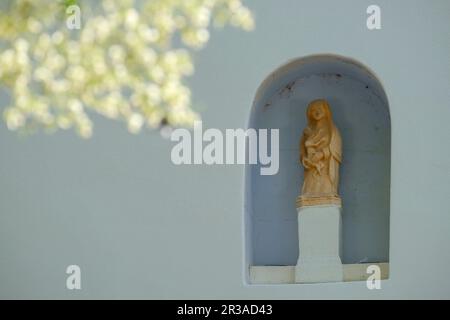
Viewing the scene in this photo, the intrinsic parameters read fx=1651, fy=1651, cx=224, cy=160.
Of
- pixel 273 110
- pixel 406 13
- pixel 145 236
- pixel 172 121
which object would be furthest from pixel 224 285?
pixel 172 121

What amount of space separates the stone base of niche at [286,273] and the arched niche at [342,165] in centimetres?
10

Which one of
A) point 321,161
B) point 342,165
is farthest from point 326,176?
point 342,165

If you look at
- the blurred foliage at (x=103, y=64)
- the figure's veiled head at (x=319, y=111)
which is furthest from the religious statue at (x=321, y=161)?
the blurred foliage at (x=103, y=64)

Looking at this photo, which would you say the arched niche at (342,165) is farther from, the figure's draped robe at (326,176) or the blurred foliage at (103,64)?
the blurred foliage at (103,64)

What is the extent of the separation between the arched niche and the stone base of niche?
0.32ft

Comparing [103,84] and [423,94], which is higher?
[423,94]

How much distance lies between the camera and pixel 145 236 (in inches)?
380

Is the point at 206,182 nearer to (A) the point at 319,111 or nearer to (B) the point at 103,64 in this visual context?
(A) the point at 319,111

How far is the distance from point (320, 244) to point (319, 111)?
30.9 inches

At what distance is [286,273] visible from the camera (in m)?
9.69

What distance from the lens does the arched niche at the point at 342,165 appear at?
32.0ft

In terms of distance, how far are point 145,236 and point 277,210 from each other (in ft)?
2.76

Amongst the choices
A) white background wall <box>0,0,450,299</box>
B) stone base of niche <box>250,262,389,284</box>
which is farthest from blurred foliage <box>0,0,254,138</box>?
stone base of niche <box>250,262,389,284</box>
